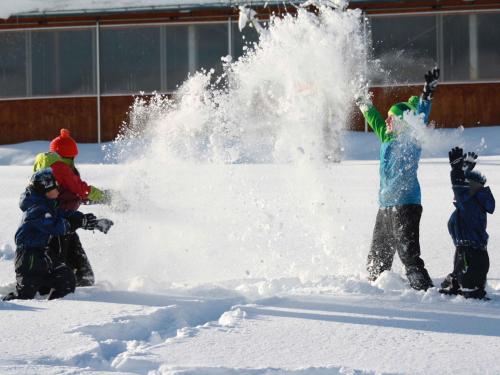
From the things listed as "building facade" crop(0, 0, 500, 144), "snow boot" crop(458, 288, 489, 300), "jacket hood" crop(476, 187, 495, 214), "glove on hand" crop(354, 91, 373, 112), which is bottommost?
"snow boot" crop(458, 288, 489, 300)

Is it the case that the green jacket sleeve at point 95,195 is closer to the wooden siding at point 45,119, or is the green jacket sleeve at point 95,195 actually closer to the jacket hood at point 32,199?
the jacket hood at point 32,199

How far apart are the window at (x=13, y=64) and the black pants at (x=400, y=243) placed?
49.1 ft

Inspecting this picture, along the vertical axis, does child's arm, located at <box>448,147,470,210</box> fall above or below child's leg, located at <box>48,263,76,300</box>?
above

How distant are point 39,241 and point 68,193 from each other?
68cm

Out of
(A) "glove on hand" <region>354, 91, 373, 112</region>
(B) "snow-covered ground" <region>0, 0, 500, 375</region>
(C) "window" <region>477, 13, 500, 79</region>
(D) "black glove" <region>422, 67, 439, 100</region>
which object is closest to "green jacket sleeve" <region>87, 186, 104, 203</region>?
(B) "snow-covered ground" <region>0, 0, 500, 375</region>

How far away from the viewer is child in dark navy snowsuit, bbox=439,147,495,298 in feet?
21.1

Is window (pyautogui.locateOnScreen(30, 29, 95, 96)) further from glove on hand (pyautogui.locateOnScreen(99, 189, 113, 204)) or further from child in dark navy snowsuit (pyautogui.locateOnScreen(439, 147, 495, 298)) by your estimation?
child in dark navy snowsuit (pyautogui.locateOnScreen(439, 147, 495, 298))

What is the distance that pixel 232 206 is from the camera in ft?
33.8

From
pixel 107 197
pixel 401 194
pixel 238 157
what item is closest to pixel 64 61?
pixel 238 157

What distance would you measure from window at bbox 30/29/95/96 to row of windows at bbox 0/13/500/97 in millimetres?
23

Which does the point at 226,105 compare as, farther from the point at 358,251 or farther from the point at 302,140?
the point at 358,251

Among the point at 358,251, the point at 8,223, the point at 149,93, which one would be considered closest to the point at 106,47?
the point at 149,93

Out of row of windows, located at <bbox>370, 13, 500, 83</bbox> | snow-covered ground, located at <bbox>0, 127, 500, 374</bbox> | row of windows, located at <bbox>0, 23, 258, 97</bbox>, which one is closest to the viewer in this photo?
snow-covered ground, located at <bbox>0, 127, 500, 374</bbox>

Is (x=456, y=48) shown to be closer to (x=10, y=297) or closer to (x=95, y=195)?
(x=95, y=195)
